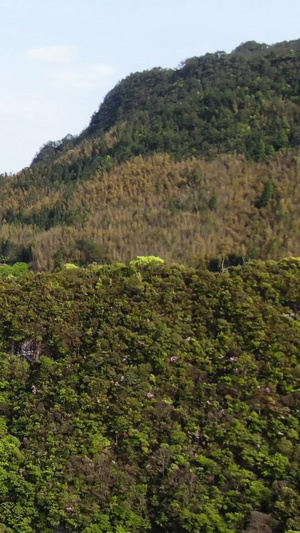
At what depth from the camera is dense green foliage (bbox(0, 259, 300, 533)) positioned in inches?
318

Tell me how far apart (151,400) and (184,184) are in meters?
21.3

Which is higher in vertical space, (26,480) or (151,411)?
(151,411)

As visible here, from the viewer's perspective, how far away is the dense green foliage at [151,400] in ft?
26.5

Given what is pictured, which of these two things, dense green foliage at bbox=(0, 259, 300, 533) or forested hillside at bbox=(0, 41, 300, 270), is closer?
dense green foliage at bbox=(0, 259, 300, 533)

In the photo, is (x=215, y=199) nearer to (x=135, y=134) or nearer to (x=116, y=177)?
(x=116, y=177)

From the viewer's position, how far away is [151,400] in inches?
363

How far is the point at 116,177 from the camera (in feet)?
107

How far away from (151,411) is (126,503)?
142cm

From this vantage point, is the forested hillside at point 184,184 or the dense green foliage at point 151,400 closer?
the dense green foliage at point 151,400

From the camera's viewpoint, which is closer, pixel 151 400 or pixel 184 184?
pixel 151 400

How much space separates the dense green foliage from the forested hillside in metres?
9.54

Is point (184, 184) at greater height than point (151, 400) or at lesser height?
greater

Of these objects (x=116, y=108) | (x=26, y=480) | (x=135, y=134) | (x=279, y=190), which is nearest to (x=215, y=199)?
(x=279, y=190)

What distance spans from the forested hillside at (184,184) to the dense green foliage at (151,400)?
954 centimetres
